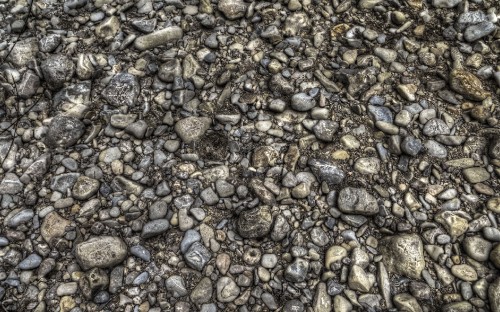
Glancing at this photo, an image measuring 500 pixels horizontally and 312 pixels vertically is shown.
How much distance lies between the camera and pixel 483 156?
3223mm

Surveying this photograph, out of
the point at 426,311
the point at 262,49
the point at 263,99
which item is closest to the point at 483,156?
the point at 426,311

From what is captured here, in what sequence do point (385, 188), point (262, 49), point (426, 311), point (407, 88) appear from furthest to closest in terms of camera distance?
point (262, 49), point (407, 88), point (385, 188), point (426, 311)

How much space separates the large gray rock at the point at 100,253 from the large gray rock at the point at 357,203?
1.70 m

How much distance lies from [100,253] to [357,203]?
6.43 ft

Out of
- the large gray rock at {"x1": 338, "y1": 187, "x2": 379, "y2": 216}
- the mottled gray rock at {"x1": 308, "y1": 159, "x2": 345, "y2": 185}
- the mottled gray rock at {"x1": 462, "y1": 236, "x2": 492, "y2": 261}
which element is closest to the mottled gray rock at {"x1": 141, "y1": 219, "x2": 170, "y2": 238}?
the mottled gray rock at {"x1": 308, "y1": 159, "x2": 345, "y2": 185}

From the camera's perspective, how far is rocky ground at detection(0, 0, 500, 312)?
281cm

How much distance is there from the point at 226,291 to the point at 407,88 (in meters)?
2.34

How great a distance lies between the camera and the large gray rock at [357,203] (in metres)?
2.97

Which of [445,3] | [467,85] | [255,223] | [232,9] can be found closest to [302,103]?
[255,223]

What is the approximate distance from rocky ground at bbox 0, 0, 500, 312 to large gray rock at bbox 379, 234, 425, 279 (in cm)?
1

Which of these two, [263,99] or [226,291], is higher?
[263,99]

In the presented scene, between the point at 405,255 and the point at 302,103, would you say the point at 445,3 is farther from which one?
the point at 405,255

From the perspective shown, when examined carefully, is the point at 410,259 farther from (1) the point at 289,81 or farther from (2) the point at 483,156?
(1) the point at 289,81

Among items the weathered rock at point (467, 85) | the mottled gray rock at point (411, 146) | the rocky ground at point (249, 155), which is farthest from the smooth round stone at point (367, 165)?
the weathered rock at point (467, 85)
